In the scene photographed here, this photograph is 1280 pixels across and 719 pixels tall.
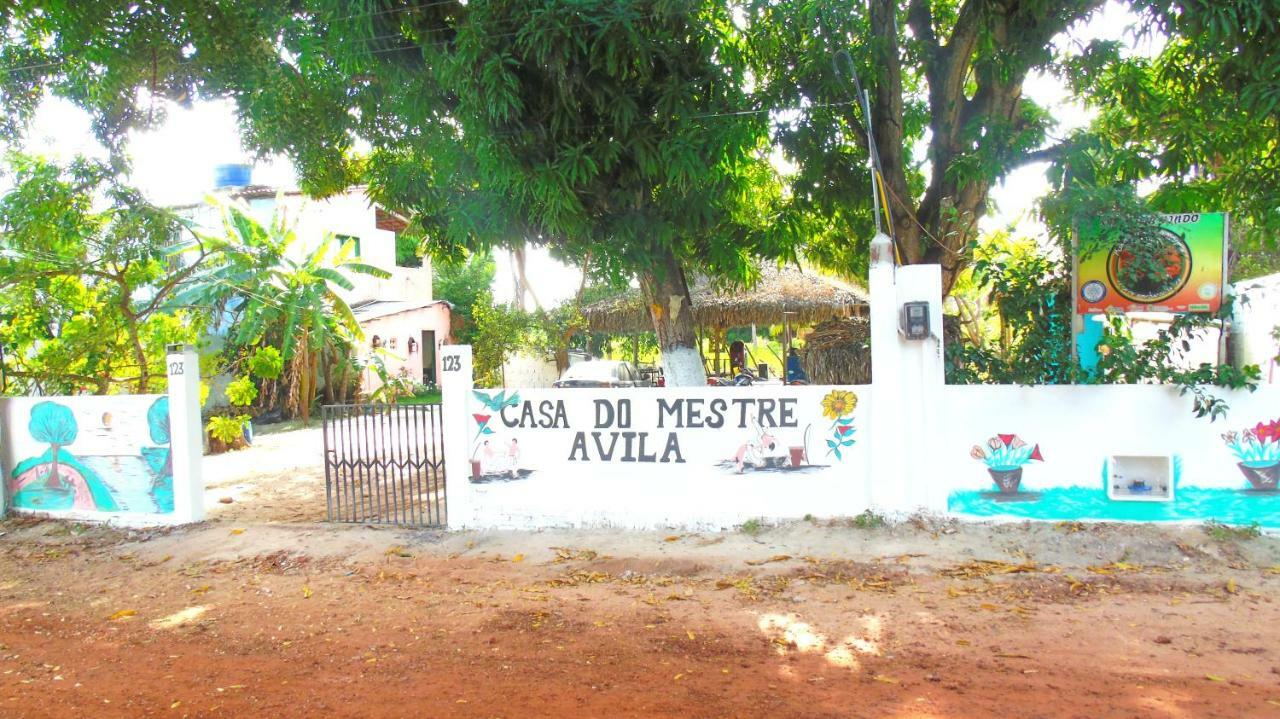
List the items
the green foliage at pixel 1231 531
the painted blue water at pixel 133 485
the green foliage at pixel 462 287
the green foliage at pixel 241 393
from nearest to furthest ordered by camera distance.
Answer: the green foliage at pixel 1231 531 < the painted blue water at pixel 133 485 < the green foliage at pixel 241 393 < the green foliage at pixel 462 287

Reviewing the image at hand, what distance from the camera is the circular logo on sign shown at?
661cm

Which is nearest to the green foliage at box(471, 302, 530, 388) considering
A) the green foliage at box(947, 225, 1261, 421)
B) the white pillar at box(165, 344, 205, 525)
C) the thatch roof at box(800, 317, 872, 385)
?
the thatch roof at box(800, 317, 872, 385)

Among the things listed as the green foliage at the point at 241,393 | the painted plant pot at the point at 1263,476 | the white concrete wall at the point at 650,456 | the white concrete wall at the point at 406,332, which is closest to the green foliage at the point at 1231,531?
the painted plant pot at the point at 1263,476

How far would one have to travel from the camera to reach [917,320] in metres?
6.75

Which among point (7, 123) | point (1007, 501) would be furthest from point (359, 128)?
point (1007, 501)

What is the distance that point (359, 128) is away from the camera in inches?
398

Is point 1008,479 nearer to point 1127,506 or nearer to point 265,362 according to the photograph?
point 1127,506

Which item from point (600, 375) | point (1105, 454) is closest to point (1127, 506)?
point (1105, 454)

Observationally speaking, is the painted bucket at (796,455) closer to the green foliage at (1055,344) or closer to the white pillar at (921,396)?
→ the white pillar at (921,396)

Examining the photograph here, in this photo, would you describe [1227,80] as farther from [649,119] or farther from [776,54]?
[649,119]

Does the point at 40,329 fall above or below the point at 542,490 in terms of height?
above

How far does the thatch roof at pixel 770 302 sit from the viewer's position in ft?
52.2

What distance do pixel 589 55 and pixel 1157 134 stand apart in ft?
19.4

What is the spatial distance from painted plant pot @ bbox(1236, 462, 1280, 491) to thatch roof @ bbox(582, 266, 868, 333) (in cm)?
960
